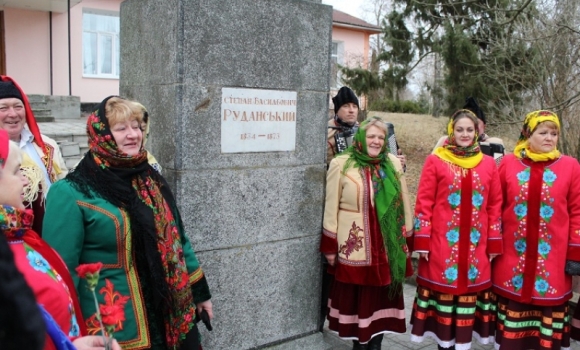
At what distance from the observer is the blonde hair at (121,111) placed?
247cm

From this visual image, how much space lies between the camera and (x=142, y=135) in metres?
2.59

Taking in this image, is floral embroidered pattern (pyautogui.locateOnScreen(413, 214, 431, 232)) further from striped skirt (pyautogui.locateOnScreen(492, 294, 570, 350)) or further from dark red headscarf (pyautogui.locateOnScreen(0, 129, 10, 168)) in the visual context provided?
dark red headscarf (pyautogui.locateOnScreen(0, 129, 10, 168))

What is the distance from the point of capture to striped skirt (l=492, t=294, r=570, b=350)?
12.4 feet

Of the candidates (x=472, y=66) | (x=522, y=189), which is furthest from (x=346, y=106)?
(x=472, y=66)

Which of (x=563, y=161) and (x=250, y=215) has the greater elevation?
(x=563, y=161)

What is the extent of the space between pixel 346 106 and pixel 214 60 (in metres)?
1.67

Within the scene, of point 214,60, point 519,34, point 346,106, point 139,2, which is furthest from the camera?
point 519,34

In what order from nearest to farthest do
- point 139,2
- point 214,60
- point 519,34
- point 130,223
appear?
point 130,223 < point 214,60 < point 139,2 < point 519,34

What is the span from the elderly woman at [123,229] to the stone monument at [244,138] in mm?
602

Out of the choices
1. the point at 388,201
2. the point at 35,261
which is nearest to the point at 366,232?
the point at 388,201

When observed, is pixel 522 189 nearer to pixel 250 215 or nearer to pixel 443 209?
pixel 443 209

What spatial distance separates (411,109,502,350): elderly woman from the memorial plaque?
1.07 metres

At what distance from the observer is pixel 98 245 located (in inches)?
97.1

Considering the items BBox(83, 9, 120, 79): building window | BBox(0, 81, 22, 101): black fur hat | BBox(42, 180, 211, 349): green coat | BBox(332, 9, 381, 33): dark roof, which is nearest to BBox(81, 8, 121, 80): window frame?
BBox(83, 9, 120, 79): building window
